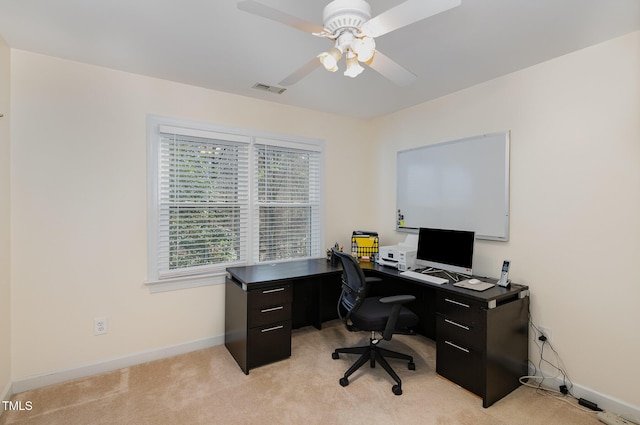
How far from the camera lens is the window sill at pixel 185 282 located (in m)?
2.70

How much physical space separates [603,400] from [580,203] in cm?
137

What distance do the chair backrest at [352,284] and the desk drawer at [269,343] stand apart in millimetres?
581

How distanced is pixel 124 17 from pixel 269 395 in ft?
8.76

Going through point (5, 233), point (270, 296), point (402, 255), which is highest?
point (5, 233)

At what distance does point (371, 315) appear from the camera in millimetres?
2340

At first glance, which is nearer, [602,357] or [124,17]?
[124,17]

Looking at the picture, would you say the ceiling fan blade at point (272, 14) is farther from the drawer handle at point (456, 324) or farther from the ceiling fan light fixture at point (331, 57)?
the drawer handle at point (456, 324)

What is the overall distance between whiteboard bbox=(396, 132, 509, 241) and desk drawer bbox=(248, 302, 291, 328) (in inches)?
66.6

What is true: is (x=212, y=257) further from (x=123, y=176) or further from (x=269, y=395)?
(x=269, y=395)

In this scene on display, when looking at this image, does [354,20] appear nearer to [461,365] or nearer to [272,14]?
[272,14]

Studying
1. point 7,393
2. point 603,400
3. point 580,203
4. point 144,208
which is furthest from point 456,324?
point 7,393

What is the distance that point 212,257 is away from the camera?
2973mm

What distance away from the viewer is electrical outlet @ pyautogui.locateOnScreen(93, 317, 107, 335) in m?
2.46

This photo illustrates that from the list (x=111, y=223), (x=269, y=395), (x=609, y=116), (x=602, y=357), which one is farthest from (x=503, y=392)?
(x=111, y=223)
